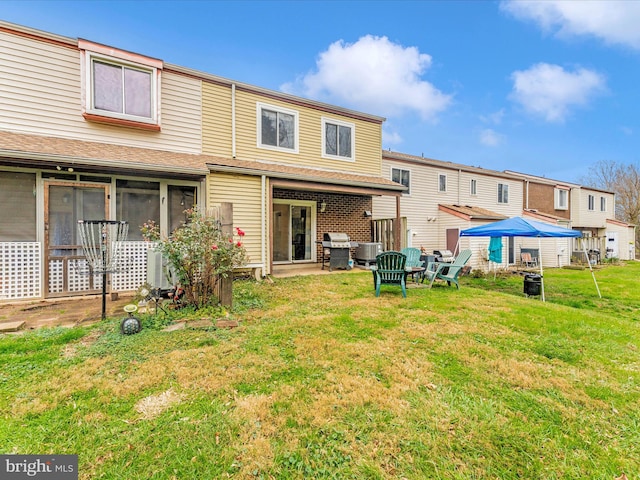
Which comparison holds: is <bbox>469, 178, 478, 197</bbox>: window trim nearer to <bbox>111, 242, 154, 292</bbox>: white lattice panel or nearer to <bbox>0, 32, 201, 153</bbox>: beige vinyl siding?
A: <bbox>0, 32, 201, 153</bbox>: beige vinyl siding

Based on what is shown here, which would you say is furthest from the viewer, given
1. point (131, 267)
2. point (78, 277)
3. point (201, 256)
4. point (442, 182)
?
point (442, 182)

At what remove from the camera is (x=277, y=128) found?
380 inches

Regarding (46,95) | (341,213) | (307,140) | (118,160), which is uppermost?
(307,140)

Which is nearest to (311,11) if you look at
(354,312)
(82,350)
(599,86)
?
(354,312)

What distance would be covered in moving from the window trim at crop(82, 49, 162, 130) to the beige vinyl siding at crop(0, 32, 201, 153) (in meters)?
0.21

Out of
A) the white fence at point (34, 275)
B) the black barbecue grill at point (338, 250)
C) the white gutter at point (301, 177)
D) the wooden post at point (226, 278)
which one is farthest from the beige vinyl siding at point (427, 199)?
the white fence at point (34, 275)

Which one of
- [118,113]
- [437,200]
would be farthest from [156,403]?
[437,200]

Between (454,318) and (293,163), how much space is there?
7011 millimetres

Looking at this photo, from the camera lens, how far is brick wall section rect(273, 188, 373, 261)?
10.8 meters

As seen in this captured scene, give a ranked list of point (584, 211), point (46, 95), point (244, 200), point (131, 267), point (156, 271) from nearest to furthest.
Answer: point (156, 271), point (46, 95), point (131, 267), point (244, 200), point (584, 211)

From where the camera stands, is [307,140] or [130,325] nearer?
[130,325]

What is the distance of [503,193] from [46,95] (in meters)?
20.6

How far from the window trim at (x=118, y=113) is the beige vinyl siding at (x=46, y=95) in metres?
0.21

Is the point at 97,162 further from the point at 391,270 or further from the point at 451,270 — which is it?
the point at 451,270
